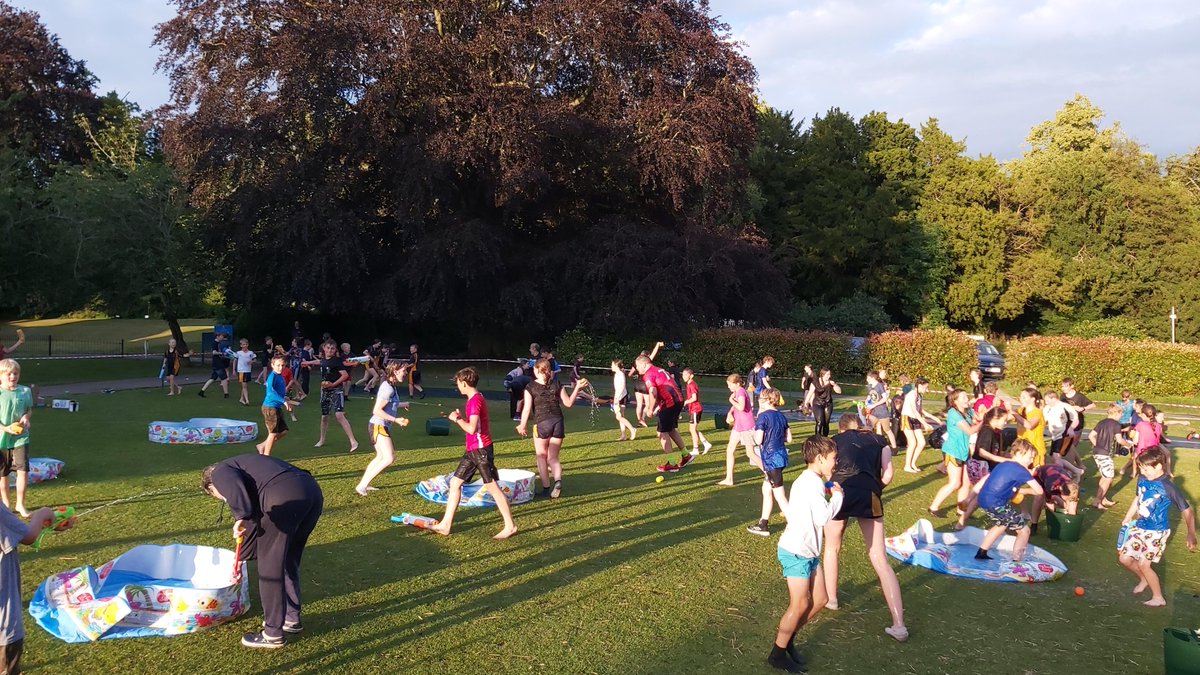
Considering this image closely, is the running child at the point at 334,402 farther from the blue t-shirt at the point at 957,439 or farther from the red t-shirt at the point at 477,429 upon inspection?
the blue t-shirt at the point at 957,439

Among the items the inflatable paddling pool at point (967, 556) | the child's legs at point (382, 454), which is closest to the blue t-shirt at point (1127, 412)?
the inflatable paddling pool at point (967, 556)

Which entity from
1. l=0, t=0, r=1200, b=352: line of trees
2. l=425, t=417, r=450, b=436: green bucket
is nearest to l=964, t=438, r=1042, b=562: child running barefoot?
l=425, t=417, r=450, b=436: green bucket

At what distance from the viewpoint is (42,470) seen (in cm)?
1136

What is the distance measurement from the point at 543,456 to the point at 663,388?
341 cm

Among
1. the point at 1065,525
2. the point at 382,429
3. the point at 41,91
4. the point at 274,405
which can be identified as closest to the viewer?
the point at 1065,525

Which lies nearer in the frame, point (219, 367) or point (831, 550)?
point (831, 550)

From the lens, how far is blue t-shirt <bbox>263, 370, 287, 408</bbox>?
11.9m

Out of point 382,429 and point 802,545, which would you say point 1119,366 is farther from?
point 802,545

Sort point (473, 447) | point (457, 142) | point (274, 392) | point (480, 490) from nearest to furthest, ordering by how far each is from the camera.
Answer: point (473, 447), point (480, 490), point (274, 392), point (457, 142)

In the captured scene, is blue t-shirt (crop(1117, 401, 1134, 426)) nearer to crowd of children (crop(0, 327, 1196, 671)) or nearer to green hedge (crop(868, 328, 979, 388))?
crowd of children (crop(0, 327, 1196, 671))

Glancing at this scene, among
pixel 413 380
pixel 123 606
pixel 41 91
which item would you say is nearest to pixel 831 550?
pixel 123 606

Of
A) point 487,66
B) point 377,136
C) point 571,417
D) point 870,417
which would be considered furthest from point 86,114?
point 870,417

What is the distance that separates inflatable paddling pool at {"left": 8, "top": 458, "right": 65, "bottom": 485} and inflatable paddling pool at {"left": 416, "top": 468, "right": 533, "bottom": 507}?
5051 millimetres

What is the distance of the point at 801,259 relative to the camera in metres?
46.2
